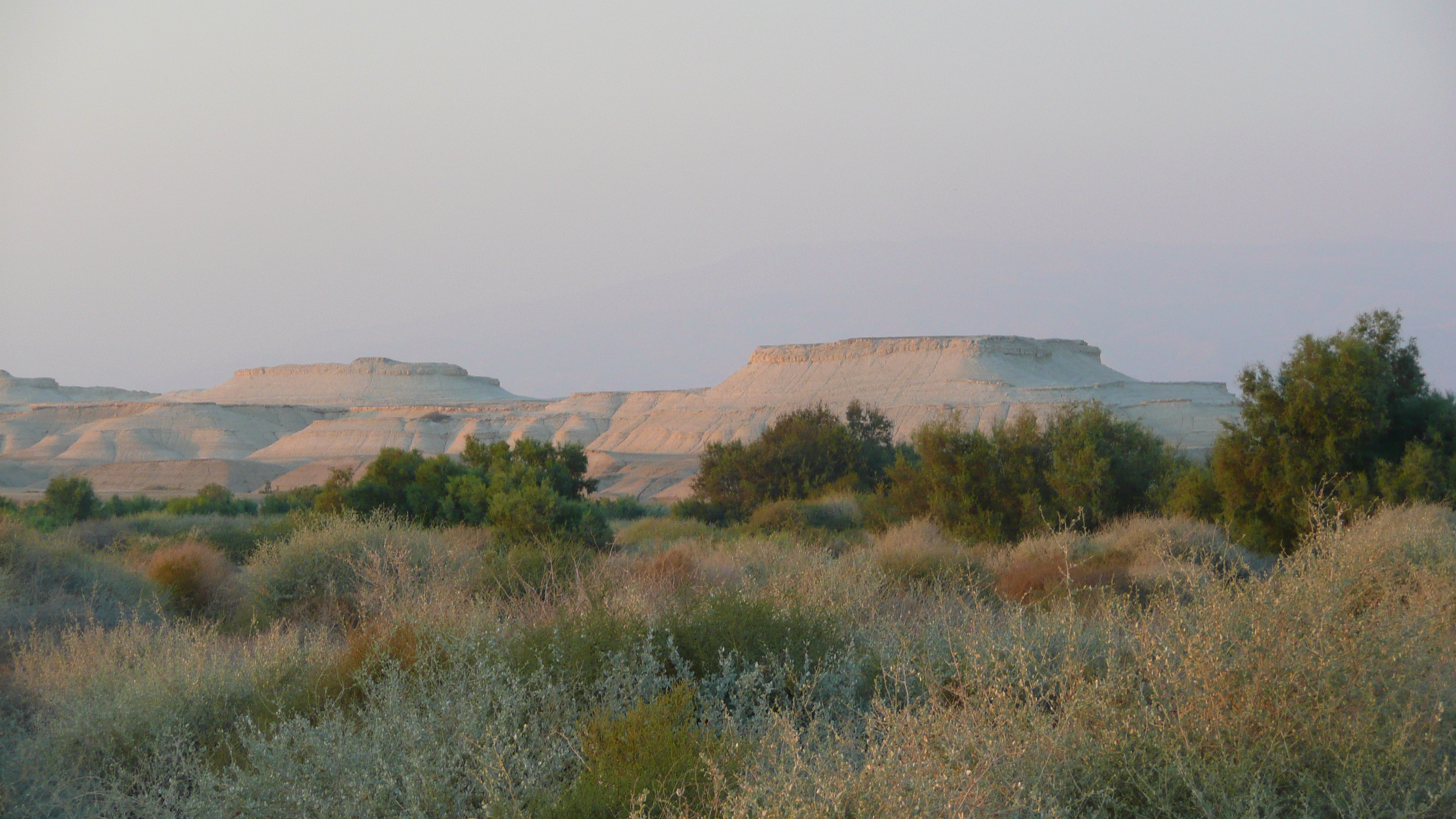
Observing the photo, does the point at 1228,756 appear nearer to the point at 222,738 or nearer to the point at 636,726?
the point at 636,726

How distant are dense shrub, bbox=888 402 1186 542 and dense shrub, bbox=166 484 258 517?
17.7 m

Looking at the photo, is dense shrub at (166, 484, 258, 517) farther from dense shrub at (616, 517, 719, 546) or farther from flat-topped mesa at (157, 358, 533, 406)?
flat-topped mesa at (157, 358, 533, 406)

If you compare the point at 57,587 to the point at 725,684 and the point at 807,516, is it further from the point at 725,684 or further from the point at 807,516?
the point at 807,516

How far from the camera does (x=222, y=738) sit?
244 inches

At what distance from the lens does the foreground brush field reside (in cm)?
407

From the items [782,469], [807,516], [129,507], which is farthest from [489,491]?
[129,507]

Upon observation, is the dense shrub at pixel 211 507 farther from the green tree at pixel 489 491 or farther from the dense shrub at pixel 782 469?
the dense shrub at pixel 782 469

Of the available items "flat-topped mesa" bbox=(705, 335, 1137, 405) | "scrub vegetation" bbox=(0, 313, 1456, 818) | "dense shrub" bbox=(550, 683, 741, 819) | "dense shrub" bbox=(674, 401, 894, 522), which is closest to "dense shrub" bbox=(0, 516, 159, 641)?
"scrub vegetation" bbox=(0, 313, 1456, 818)

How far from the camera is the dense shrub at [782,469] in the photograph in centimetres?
2753

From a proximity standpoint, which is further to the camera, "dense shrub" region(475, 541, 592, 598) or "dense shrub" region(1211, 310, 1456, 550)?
"dense shrub" region(1211, 310, 1456, 550)

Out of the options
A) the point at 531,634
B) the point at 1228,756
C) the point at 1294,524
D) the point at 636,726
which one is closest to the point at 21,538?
the point at 531,634

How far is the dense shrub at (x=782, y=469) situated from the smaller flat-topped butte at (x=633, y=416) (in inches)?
1127

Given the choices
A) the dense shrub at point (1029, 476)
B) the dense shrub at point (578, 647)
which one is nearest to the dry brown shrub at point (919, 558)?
the dense shrub at point (1029, 476)

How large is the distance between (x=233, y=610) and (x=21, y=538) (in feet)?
10.7
